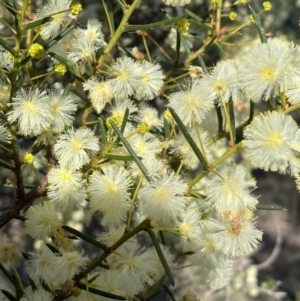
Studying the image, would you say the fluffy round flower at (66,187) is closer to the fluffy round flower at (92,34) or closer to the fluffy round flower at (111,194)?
the fluffy round flower at (111,194)

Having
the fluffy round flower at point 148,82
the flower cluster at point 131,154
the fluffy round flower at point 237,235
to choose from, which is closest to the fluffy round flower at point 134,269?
the flower cluster at point 131,154

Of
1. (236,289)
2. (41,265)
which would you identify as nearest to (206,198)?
(41,265)

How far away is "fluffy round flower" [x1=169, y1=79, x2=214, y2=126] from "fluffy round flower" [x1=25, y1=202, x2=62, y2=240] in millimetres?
221

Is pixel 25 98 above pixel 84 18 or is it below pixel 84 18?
above

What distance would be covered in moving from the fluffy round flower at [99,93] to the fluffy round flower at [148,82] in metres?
0.05

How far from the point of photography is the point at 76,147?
751mm

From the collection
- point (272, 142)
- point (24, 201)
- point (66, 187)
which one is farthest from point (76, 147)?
point (272, 142)

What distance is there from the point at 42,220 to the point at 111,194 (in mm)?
123

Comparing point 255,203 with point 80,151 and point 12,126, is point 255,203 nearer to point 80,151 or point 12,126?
point 80,151

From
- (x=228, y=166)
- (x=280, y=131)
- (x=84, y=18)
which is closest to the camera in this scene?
(x=280, y=131)

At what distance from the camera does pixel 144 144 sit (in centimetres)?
81

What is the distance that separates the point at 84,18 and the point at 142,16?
6.7 inches

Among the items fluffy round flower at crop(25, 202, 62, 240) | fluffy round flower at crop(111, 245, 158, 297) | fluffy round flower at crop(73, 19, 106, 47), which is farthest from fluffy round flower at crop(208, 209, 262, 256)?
fluffy round flower at crop(73, 19, 106, 47)

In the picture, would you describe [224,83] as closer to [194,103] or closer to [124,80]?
[194,103]
